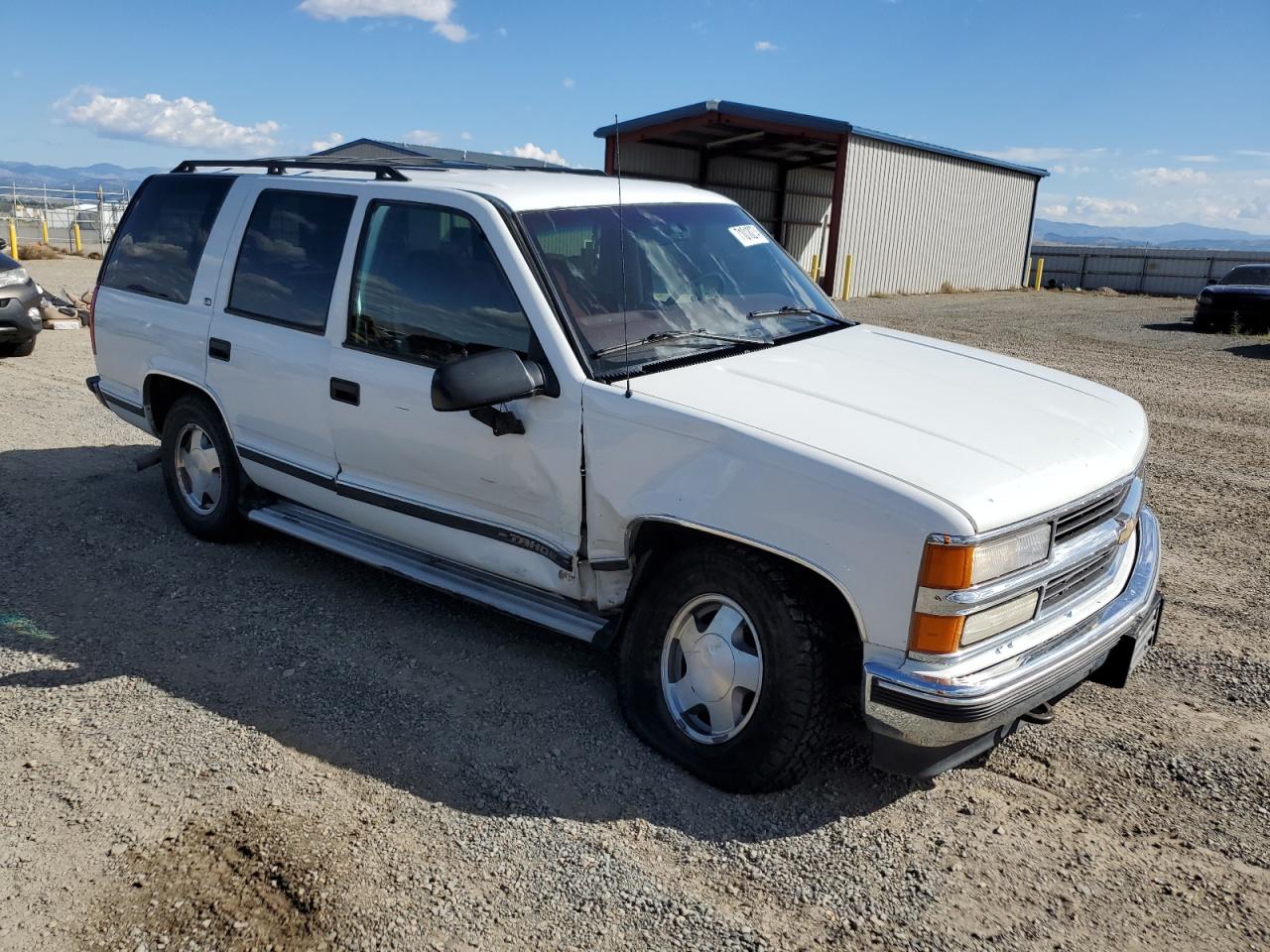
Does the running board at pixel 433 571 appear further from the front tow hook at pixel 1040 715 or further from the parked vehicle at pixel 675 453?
the front tow hook at pixel 1040 715

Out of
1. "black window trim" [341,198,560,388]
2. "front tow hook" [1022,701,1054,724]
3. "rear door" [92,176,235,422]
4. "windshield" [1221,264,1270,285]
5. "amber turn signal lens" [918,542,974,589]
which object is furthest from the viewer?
"windshield" [1221,264,1270,285]

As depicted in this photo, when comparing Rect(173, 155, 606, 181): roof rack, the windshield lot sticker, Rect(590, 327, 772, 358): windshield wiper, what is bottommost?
Rect(590, 327, 772, 358): windshield wiper

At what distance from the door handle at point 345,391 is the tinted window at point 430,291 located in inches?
7.1

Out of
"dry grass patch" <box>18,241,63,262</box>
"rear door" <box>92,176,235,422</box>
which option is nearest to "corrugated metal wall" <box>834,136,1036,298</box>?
"dry grass patch" <box>18,241,63,262</box>

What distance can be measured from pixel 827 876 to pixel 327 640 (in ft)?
8.24

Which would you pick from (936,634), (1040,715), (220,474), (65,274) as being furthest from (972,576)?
(65,274)

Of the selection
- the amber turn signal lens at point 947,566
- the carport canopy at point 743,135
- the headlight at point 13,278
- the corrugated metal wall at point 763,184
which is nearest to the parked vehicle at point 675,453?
the amber turn signal lens at point 947,566

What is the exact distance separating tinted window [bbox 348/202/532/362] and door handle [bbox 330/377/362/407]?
0.18m

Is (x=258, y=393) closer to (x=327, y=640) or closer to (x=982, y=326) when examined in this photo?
(x=327, y=640)

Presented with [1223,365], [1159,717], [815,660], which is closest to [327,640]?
[815,660]

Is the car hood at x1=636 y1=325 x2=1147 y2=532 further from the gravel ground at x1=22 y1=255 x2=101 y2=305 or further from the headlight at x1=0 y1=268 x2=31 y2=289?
the gravel ground at x1=22 y1=255 x2=101 y2=305

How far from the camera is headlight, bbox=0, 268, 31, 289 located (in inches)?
452

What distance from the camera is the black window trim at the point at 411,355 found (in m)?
3.73

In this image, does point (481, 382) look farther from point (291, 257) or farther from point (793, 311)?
point (291, 257)
